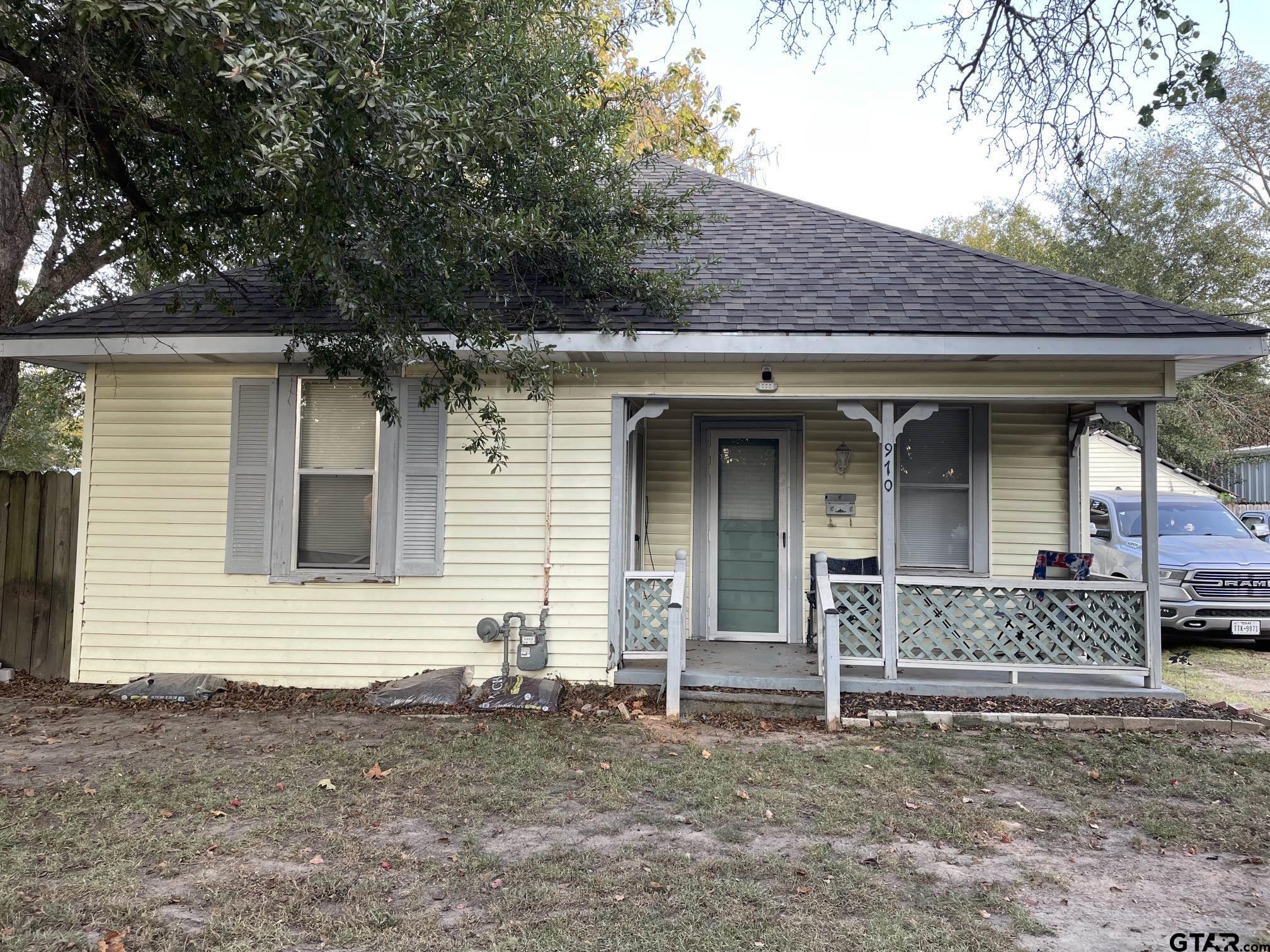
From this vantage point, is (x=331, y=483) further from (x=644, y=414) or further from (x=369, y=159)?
(x=369, y=159)

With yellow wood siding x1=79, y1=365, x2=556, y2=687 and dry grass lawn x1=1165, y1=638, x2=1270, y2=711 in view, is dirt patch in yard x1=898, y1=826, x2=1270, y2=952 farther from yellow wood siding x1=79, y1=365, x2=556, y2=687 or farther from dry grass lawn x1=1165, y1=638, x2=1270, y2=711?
dry grass lawn x1=1165, y1=638, x2=1270, y2=711

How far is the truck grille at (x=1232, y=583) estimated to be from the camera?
8.55m

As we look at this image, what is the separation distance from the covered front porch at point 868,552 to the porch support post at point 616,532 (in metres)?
0.02

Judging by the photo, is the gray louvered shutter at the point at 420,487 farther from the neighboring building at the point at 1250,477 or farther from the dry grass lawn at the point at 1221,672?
the neighboring building at the point at 1250,477

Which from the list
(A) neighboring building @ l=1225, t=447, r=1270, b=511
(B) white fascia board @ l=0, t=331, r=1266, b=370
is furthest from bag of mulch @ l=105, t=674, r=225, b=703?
(A) neighboring building @ l=1225, t=447, r=1270, b=511

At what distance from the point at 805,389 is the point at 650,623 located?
2.31 metres

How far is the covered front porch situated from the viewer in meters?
6.27

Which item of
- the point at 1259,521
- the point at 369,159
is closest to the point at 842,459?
the point at 369,159

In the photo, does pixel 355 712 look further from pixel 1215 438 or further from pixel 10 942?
pixel 1215 438

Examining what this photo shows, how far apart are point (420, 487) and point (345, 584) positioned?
41.1 inches

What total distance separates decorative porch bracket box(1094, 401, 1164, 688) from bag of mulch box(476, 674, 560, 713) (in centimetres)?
464

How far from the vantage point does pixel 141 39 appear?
4277mm

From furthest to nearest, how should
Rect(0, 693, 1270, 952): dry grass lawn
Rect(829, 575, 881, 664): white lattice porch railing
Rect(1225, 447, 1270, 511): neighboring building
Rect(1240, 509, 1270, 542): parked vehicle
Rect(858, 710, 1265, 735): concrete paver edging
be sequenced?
Rect(1225, 447, 1270, 511): neighboring building < Rect(1240, 509, 1270, 542): parked vehicle < Rect(829, 575, 881, 664): white lattice porch railing < Rect(858, 710, 1265, 735): concrete paver edging < Rect(0, 693, 1270, 952): dry grass lawn

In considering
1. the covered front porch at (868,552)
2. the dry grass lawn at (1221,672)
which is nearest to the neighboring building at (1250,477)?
the dry grass lawn at (1221,672)
